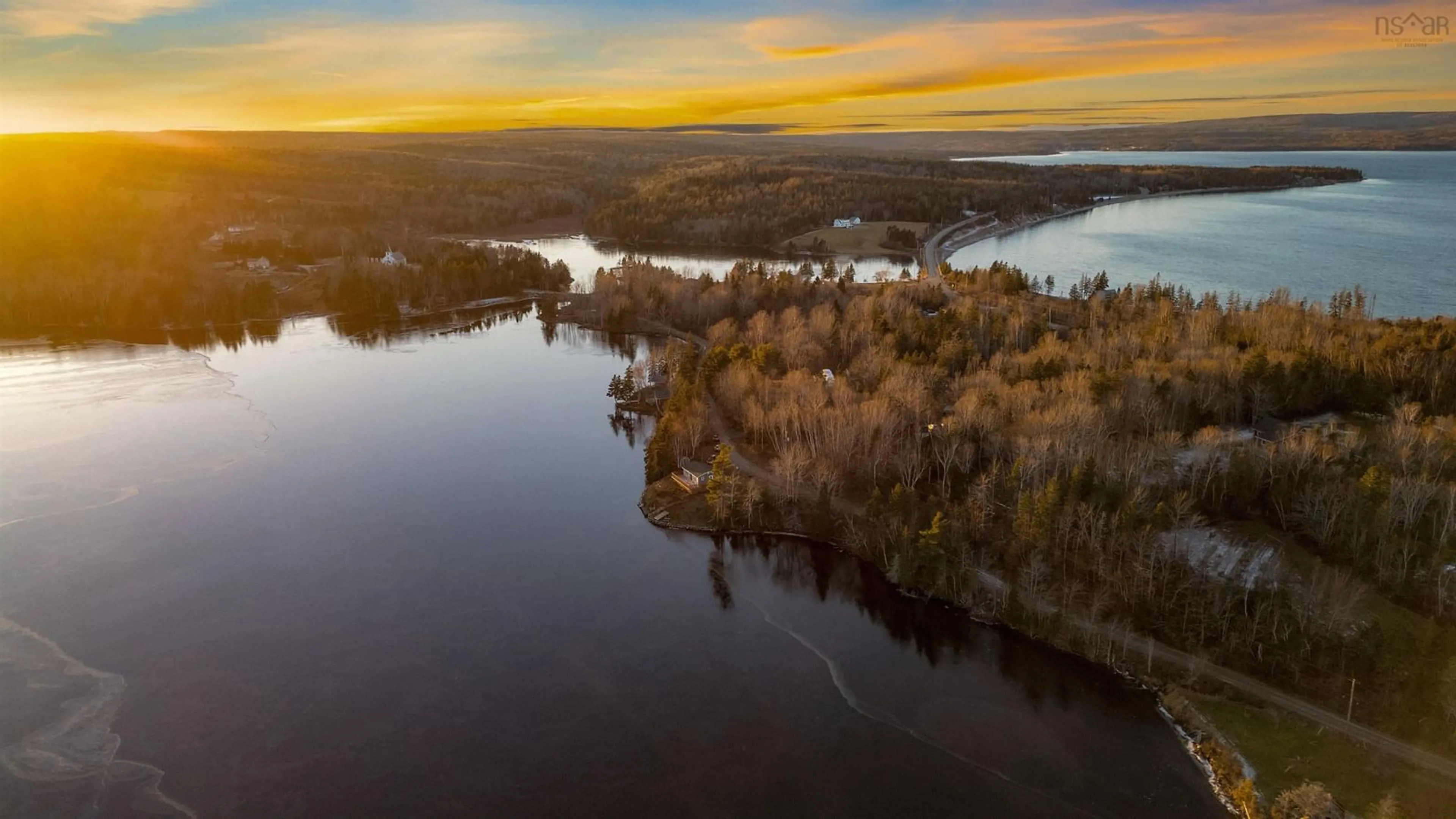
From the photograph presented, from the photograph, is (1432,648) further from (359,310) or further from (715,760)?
(359,310)

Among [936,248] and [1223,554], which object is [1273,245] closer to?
[936,248]

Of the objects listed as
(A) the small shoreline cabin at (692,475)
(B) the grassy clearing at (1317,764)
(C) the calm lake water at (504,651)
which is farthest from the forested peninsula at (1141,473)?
(C) the calm lake water at (504,651)

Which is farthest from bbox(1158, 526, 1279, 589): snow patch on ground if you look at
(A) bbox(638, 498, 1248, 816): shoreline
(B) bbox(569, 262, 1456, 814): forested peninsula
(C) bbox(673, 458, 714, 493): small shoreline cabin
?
(C) bbox(673, 458, 714, 493): small shoreline cabin

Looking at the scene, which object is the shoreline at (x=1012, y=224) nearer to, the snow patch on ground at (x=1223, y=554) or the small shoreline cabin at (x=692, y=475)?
the small shoreline cabin at (x=692, y=475)

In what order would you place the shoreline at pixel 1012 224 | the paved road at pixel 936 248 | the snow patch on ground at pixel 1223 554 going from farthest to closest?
1. the shoreline at pixel 1012 224
2. the paved road at pixel 936 248
3. the snow patch on ground at pixel 1223 554

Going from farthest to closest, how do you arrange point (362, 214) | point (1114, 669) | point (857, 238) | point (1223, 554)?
point (362, 214)
point (857, 238)
point (1223, 554)
point (1114, 669)

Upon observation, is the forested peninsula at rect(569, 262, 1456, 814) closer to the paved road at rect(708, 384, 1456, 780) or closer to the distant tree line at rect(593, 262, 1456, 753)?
the distant tree line at rect(593, 262, 1456, 753)

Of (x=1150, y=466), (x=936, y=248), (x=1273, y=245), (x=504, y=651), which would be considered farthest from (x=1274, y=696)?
(x=936, y=248)
